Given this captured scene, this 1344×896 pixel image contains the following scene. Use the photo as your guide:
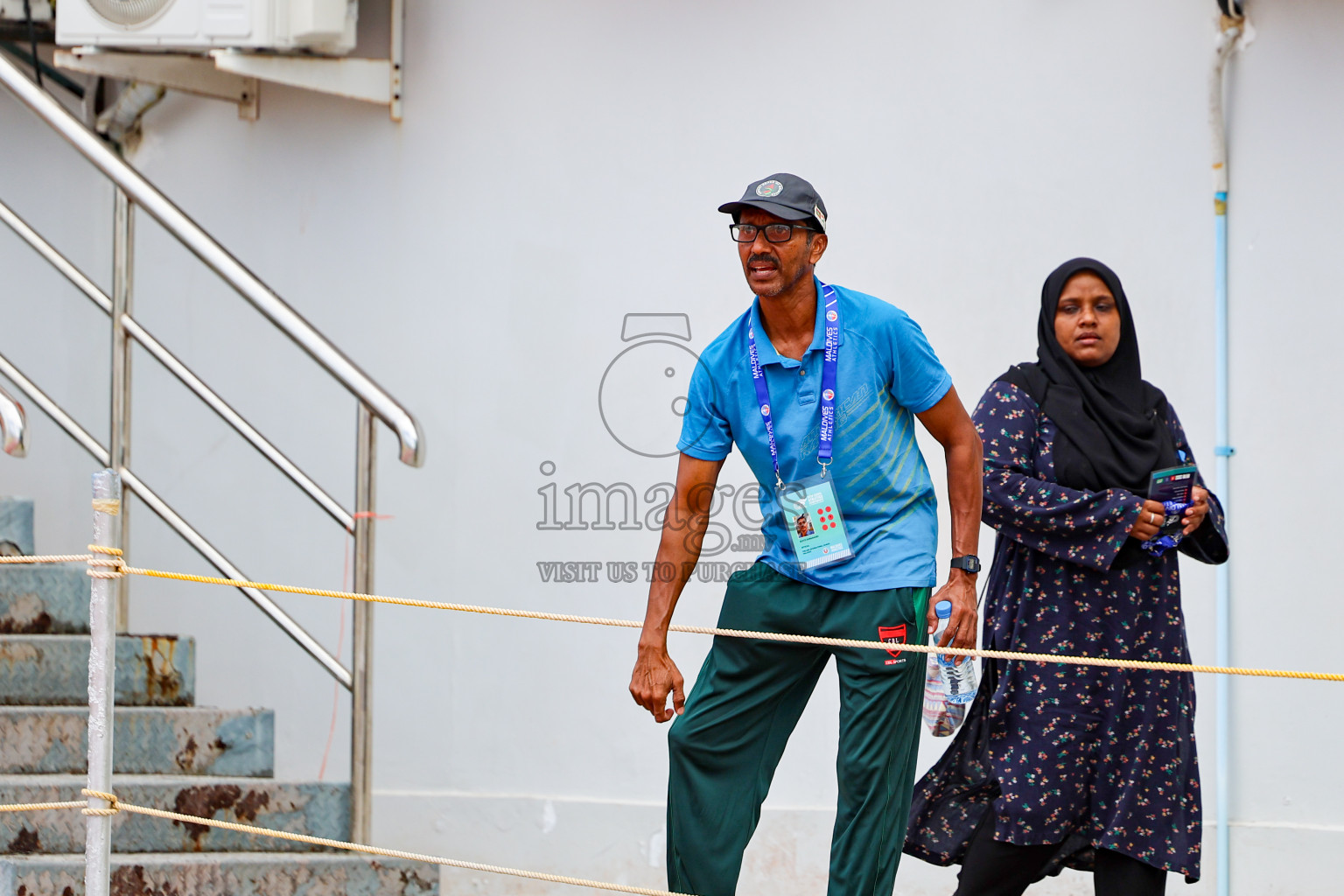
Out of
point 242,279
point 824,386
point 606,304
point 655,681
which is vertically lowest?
point 655,681

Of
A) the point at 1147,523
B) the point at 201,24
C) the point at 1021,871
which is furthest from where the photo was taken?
the point at 201,24

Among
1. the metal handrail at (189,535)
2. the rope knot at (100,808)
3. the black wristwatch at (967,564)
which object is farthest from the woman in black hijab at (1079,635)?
the rope knot at (100,808)

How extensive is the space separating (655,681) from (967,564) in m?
0.68

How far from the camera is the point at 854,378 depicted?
2904mm

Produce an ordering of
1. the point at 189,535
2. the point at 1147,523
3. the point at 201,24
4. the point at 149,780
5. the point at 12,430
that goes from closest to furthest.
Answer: the point at 12,430 < the point at 1147,523 < the point at 149,780 < the point at 189,535 < the point at 201,24

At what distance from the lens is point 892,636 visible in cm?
287

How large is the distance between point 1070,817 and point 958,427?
1.01 m

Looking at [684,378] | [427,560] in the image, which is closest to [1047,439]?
[684,378]

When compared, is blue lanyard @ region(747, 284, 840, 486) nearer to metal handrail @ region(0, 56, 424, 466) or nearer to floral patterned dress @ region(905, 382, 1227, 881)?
floral patterned dress @ region(905, 382, 1227, 881)

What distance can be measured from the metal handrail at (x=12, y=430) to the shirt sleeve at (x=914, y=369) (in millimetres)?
1885

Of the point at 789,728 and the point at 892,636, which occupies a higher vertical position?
the point at 892,636

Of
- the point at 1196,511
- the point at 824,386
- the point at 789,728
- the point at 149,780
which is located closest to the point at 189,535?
the point at 149,780

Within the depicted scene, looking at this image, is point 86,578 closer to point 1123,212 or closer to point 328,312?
point 328,312

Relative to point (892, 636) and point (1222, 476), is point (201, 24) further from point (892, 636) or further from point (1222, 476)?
point (1222, 476)
